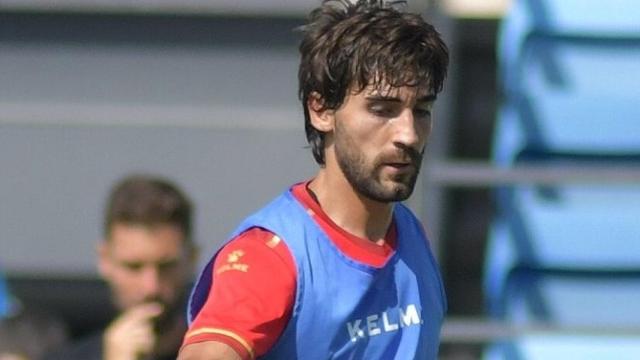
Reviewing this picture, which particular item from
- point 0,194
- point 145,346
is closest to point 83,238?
point 0,194

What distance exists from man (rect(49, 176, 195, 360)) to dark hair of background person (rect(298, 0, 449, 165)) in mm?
1308

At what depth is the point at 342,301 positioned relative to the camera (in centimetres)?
347

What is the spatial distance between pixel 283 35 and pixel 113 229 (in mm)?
1245

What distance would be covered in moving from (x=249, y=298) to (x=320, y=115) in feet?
1.50

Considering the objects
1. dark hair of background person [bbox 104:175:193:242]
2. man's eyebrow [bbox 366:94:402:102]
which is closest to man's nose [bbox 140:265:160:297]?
dark hair of background person [bbox 104:175:193:242]

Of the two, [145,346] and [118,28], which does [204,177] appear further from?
[145,346]

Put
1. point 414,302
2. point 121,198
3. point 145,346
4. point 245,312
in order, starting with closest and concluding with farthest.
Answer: point 245,312 → point 414,302 → point 145,346 → point 121,198

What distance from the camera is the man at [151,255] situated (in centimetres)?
485

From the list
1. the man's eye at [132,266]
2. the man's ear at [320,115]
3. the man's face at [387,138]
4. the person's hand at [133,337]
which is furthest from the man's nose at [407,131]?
the man's eye at [132,266]

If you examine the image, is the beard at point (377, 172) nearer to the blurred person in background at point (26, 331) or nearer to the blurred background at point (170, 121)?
the blurred person in background at point (26, 331)

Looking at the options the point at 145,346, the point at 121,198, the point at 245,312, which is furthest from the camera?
the point at 121,198

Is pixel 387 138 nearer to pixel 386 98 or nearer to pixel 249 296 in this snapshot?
pixel 386 98

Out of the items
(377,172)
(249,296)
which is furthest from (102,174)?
(249,296)

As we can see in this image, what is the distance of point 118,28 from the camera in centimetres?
600
